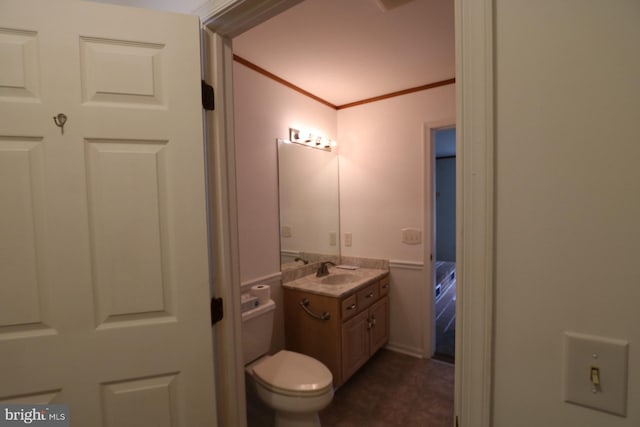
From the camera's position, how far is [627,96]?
17.1 inches

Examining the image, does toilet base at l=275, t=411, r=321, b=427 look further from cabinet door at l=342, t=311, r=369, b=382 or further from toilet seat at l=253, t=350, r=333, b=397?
cabinet door at l=342, t=311, r=369, b=382

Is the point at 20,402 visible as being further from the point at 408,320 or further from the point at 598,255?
the point at 408,320

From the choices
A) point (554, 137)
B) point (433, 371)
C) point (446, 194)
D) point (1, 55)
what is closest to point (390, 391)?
point (433, 371)

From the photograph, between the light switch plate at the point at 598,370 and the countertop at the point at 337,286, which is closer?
the light switch plate at the point at 598,370

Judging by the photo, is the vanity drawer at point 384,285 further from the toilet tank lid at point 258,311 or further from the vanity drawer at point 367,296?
the toilet tank lid at point 258,311

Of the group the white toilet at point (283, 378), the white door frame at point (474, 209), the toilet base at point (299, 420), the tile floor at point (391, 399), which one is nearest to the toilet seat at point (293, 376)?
the white toilet at point (283, 378)

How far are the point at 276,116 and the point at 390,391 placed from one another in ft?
7.82

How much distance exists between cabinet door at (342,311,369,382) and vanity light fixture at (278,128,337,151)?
1.58 meters

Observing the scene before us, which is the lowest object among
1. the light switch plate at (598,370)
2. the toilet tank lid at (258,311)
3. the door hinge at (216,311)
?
the toilet tank lid at (258,311)

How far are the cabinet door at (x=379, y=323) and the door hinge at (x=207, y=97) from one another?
2.06m

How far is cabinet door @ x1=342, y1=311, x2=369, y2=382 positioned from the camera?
2.11 m

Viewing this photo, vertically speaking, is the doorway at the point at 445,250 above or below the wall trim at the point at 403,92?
below

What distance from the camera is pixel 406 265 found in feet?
8.72

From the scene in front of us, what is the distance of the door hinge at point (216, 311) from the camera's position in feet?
3.43
